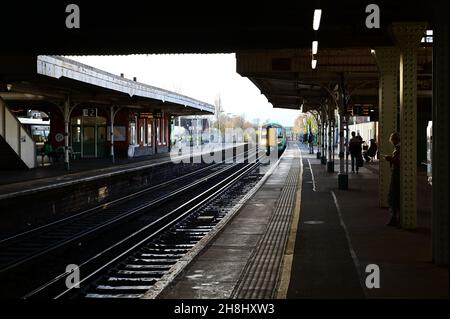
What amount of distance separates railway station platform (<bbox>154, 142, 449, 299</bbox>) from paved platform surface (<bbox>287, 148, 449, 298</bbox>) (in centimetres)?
1

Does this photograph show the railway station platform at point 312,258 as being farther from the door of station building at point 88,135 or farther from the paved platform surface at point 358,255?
the door of station building at point 88,135

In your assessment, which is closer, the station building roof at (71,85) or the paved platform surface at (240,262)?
the paved platform surface at (240,262)

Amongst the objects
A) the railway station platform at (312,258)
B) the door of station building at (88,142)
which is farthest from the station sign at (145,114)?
the railway station platform at (312,258)

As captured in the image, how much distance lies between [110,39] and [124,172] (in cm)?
1584

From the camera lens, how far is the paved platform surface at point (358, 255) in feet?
20.9

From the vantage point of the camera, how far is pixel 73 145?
41688 millimetres

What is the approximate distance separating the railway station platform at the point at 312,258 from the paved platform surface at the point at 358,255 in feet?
0.03

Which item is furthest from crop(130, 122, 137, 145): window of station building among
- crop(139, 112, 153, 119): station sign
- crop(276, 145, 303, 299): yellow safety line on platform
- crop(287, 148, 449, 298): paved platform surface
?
crop(276, 145, 303, 299): yellow safety line on platform

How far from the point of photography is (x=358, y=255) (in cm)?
826

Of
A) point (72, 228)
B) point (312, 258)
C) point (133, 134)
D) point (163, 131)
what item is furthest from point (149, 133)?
point (312, 258)

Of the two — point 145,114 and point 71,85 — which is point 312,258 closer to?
point 71,85

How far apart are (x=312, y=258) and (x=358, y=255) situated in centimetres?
64

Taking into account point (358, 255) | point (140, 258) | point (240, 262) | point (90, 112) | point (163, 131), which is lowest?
point (140, 258)
